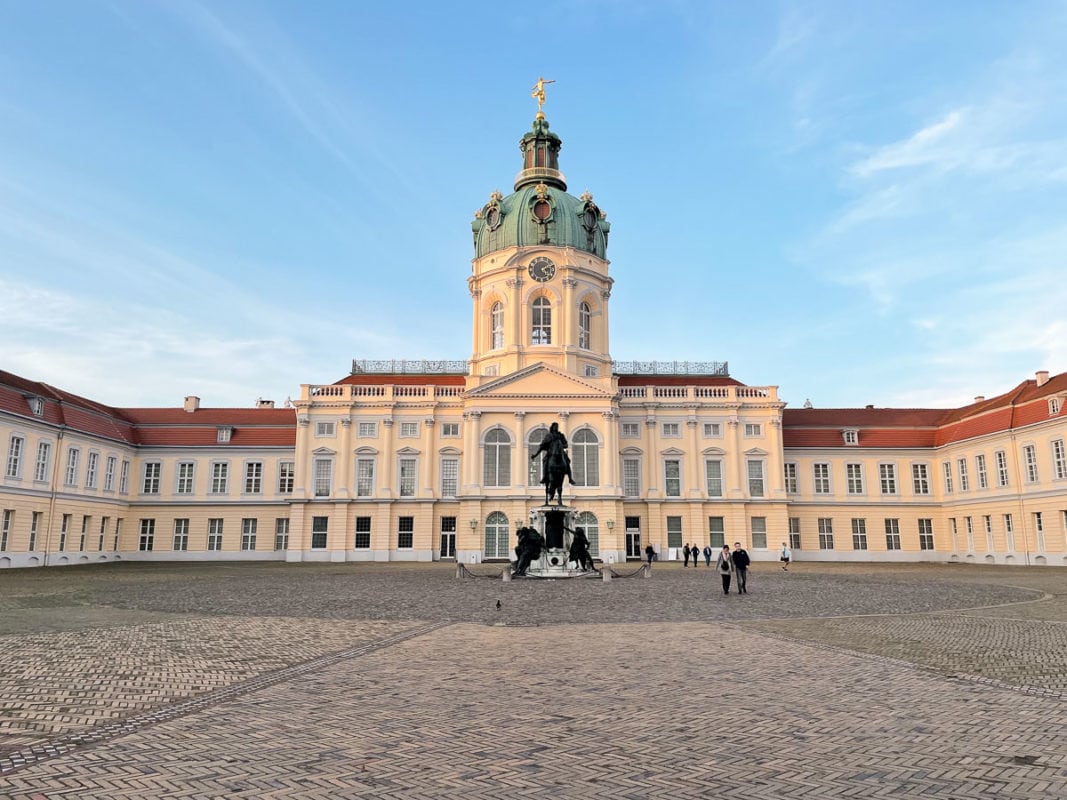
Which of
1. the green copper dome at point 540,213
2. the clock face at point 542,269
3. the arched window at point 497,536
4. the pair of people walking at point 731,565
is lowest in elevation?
the pair of people walking at point 731,565

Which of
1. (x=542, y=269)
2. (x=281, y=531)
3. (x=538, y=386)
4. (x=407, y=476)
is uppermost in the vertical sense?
(x=542, y=269)

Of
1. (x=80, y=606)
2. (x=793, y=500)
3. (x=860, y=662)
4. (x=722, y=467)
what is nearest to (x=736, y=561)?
(x=860, y=662)

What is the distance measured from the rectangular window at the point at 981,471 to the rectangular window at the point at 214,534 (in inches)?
2150

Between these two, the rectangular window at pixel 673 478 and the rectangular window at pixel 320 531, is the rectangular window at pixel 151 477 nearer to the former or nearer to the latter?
the rectangular window at pixel 320 531

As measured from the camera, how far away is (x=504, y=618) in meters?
17.4

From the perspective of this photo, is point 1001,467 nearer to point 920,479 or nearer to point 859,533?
point 920,479

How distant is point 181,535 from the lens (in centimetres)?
5772

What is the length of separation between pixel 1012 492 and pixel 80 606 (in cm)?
5066

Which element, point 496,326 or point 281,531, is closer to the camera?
point 281,531

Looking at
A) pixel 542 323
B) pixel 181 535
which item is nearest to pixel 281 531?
pixel 181 535

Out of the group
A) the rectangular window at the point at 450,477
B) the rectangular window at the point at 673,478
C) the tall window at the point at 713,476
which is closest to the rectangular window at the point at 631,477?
the rectangular window at the point at 673,478

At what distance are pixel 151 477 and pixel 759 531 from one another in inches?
1800

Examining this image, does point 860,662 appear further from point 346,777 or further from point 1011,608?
point 1011,608

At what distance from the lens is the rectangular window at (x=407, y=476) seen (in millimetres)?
54906
